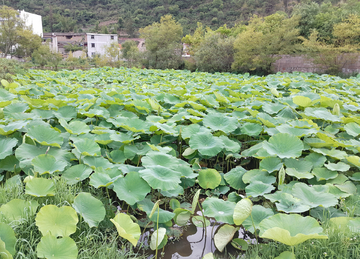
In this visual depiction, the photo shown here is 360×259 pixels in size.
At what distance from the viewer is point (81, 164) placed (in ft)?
Result: 5.12

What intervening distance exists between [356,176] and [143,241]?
1.45m

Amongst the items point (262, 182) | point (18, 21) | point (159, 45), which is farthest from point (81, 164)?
point (18, 21)

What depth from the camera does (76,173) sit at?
1.54 m

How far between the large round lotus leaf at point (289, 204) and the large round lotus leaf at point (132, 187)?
0.74m

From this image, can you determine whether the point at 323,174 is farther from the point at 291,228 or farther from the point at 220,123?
the point at 220,123

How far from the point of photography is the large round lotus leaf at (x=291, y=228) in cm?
89

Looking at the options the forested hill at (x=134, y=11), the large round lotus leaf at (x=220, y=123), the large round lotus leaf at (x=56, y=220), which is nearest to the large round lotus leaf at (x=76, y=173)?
the large round lotus leaf at (x=56, y=220)

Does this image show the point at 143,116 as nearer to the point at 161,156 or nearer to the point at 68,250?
the point at 161,156

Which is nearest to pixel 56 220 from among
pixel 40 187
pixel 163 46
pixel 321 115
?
pixel 40 187

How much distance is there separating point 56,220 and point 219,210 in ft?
2.78

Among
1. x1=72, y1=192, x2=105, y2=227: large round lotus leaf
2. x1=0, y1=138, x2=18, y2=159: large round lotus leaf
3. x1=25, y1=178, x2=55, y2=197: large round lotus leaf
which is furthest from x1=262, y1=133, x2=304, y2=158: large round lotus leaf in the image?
x1=0, y1=138, x2=18, y2=159: large round lotus leaf

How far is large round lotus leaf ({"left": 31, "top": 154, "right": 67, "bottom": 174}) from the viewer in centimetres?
144

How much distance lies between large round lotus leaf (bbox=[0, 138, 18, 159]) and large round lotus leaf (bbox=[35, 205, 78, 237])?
2.24ft

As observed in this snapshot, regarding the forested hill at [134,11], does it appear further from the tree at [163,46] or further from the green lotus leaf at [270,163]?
the green lotus leaf at [270,163]
